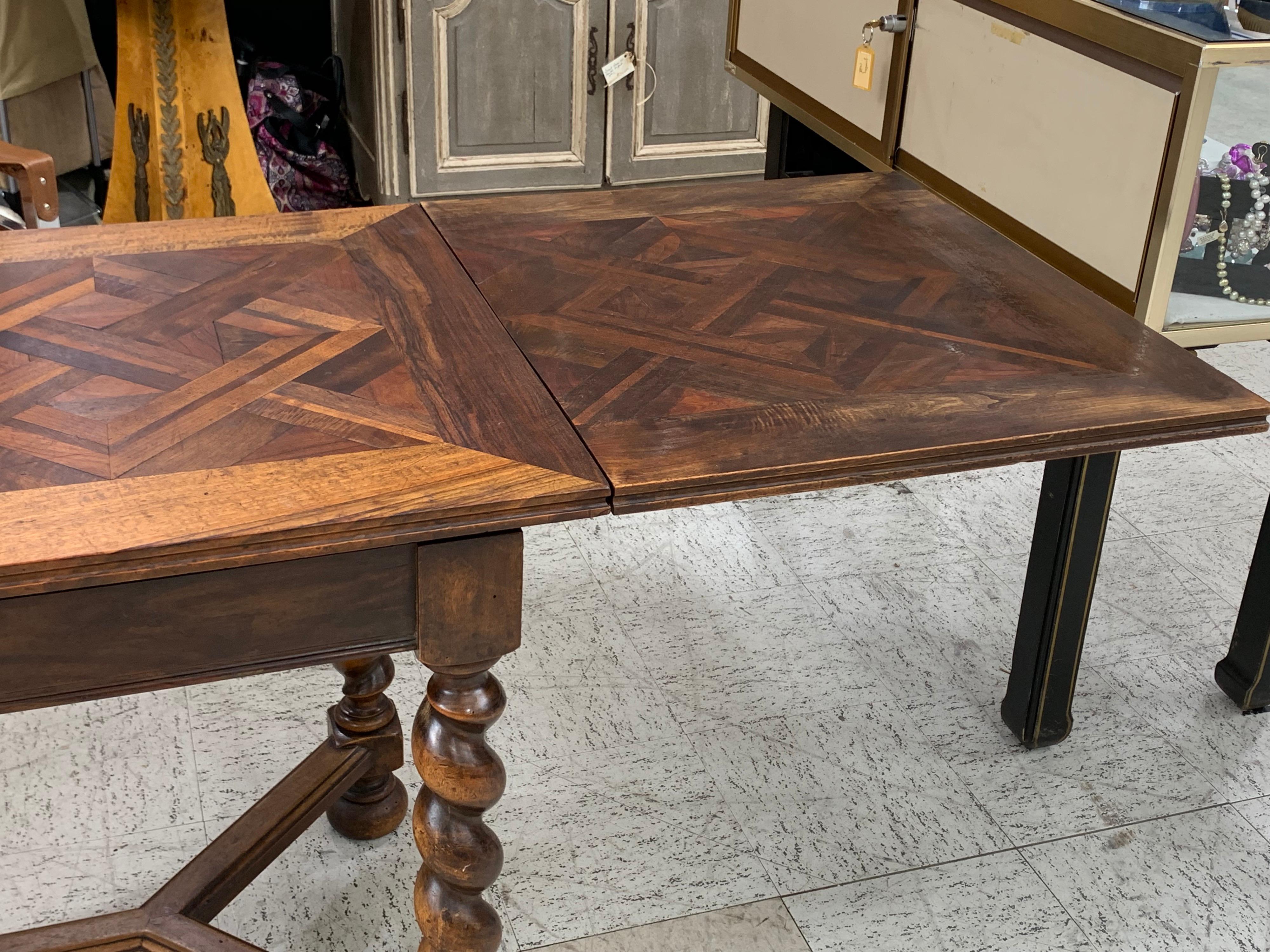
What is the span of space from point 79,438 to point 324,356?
0.92 feet

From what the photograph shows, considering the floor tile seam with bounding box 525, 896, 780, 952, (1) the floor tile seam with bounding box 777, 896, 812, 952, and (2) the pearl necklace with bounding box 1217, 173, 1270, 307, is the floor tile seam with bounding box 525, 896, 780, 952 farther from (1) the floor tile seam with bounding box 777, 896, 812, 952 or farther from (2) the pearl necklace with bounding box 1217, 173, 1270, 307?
(2) the pearl necklace with bounding box 1217, 173, 1270, 307

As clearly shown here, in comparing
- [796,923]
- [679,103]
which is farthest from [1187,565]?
[679,103]

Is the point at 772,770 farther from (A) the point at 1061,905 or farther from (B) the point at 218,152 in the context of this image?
(B) the point at 218,152

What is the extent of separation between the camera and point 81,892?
5.84 ft

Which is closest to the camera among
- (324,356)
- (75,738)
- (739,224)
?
(324,356)

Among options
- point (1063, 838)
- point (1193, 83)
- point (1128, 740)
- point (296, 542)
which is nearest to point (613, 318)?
point (296, 542)

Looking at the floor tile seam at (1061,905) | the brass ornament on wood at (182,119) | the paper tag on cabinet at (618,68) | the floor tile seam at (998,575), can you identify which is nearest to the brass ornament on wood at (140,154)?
the brass ornament on wood at (182,119)

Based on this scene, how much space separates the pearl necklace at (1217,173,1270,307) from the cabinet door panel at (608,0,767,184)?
2.55 m

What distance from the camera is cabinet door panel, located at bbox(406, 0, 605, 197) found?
3.93m

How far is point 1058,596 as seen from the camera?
1.99 meters

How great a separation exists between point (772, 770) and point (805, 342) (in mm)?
807

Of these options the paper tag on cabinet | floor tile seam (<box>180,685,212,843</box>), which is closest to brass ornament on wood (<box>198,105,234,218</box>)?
the paper tag on cabinet

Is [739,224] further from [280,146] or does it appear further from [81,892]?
[280,146]

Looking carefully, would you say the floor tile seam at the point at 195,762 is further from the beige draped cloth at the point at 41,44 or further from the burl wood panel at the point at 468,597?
the beige draped cloth at the point at 41,44
